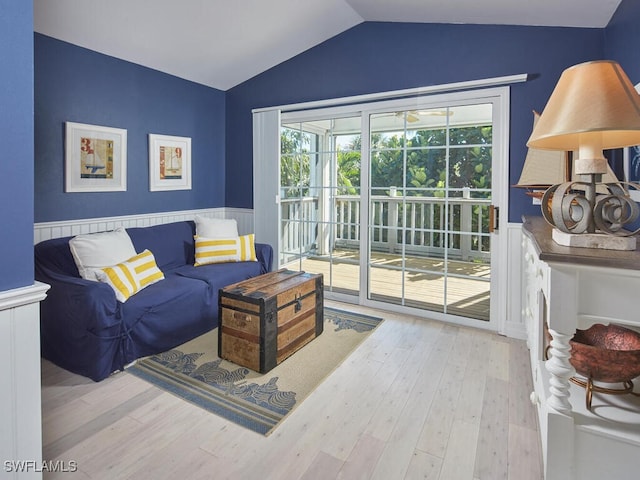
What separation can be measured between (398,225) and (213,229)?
1802 millimetres

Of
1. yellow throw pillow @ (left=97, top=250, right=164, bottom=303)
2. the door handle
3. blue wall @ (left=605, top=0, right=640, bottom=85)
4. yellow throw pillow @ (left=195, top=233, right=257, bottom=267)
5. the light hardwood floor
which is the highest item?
blue wall @ (left=605, top=0, right=640, bottom=85)

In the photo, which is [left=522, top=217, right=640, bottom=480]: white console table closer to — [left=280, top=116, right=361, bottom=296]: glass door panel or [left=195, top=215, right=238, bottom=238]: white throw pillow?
[left=280, top=116, right=361, bottom=296]: glass door panel

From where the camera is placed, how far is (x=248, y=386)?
2.34 metres

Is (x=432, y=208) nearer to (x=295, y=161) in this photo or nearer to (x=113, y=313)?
(x=295, y=161)

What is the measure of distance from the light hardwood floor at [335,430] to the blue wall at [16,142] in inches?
38.1

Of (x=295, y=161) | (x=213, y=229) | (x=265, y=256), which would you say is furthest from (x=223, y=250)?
(x=295, y=161)

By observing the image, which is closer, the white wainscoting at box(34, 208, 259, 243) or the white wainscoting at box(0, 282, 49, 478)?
the white wainscoting at box(0, 282, 49, 478)

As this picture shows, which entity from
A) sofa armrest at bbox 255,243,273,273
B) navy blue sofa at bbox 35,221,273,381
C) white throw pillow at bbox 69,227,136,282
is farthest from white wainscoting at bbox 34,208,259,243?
sofa armrest at bbox 255,243,273,273

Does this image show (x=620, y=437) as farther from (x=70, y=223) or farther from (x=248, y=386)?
(x=70, y=223)

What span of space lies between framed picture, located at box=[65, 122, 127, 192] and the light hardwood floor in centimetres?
147

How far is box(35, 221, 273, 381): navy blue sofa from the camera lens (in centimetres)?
239

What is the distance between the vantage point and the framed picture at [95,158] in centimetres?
317

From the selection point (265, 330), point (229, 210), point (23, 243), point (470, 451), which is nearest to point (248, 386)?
point (265, 330)

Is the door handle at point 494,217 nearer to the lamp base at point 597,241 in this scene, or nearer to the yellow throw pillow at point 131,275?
the lamp base at point 597,241
